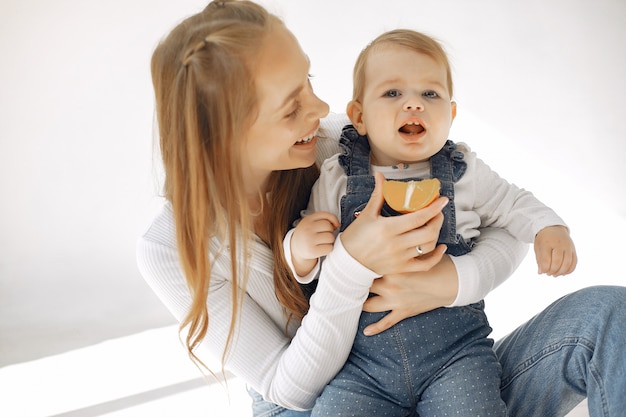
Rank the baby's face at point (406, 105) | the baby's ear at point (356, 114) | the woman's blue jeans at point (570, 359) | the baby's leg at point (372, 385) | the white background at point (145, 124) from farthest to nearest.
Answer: the white background at point (145, 124) → the baby's ear at point (356, 114) → the baby's face at point (406, 105) → the baby's leg at point (372, 385) → the woman's blue jeans at point (570, 359)

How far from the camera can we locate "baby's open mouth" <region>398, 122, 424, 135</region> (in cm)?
155

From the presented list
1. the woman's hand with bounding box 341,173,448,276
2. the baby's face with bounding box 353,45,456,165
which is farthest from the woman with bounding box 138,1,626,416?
the baby's face with bounding box 353,45,456,165

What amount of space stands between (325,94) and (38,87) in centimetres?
109

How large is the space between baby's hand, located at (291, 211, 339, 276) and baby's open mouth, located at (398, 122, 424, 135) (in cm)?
24

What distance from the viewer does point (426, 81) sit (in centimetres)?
157

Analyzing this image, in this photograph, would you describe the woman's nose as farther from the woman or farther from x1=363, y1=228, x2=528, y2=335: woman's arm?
x1=363, y1=228, x2=528, y2=335: woman's arm

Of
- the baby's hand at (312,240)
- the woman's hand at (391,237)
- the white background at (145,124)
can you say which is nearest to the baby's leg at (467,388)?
the woman's hand at (391,237)

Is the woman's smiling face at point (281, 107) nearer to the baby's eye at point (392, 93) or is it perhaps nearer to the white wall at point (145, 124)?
the baby's eye at point (392, 93)

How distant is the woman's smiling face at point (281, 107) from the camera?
1423 millimetres

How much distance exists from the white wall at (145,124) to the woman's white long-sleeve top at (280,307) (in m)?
1.27

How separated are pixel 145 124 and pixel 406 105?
1.73 metres

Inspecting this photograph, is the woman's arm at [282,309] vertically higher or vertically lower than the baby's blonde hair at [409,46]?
lower

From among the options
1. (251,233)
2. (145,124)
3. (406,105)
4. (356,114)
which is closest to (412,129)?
(406,105)

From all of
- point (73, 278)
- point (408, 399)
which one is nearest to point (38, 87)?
point (73, 278)
